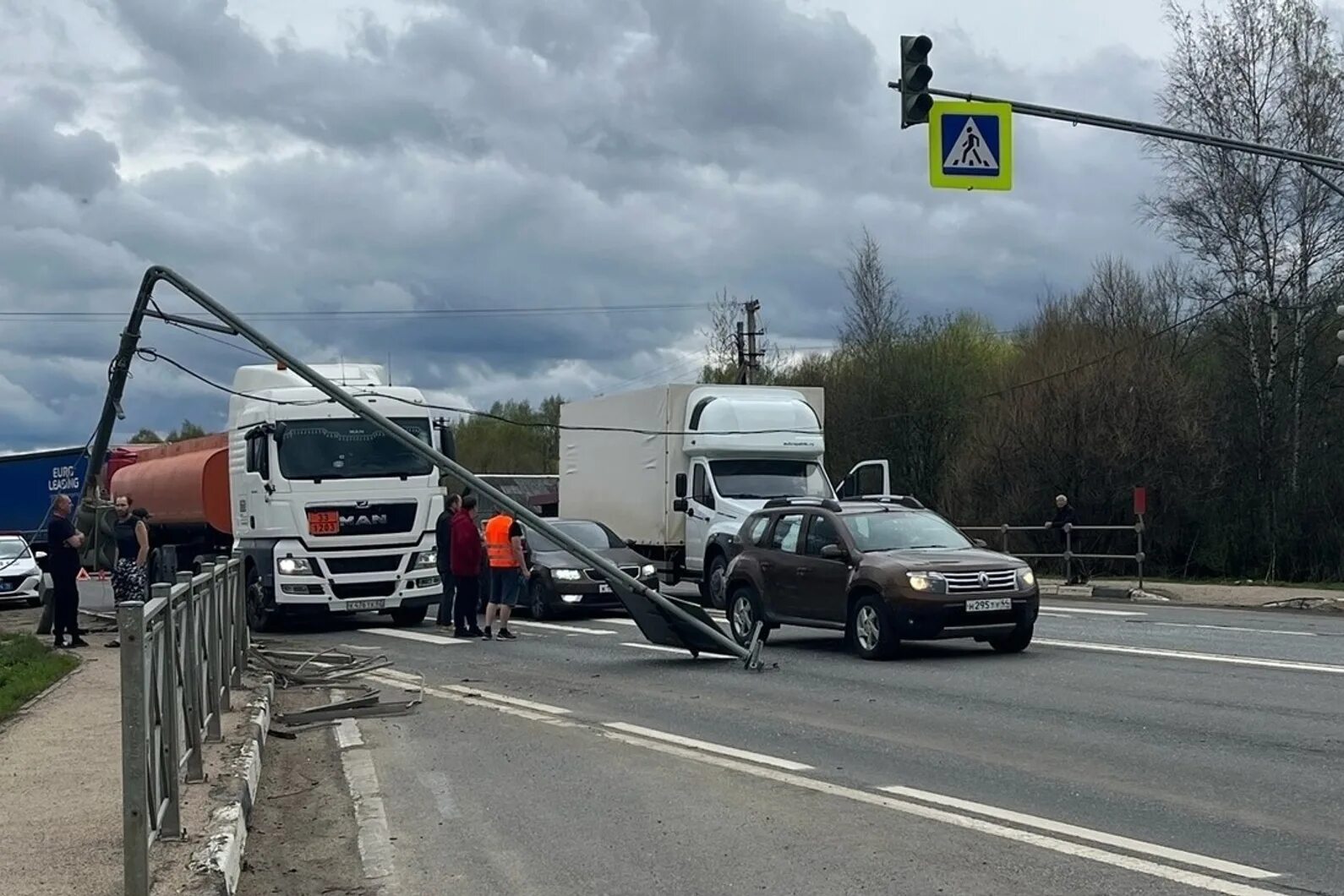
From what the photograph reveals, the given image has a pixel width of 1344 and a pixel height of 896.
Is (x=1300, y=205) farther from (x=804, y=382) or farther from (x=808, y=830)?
(x=808, y=830)

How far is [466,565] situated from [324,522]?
249 centimetres

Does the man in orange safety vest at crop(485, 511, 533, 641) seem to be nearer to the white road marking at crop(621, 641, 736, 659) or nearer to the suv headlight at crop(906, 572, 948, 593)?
the white road marking at crop(621, 641, 736, 659)

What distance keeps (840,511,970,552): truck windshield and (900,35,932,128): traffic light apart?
4.15m

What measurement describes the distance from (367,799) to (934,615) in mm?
7382

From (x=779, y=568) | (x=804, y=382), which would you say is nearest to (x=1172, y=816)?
(x=779, y=568)

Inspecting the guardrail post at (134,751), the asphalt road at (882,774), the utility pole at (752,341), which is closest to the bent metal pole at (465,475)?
the asphalt road at (882,774)

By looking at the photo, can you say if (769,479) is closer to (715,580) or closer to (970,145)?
(715,580)

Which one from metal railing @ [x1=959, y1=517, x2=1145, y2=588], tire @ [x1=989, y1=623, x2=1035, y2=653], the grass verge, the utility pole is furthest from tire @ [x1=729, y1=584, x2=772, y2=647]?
the utility pole

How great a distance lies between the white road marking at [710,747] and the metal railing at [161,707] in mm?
3084

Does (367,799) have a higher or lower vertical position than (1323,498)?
lower

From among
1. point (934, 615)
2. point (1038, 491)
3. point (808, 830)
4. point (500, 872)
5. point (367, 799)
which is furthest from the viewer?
point (1038, 491)

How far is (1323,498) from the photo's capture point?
35406 mm

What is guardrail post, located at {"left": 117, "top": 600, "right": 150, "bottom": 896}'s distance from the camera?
5984 millimetres

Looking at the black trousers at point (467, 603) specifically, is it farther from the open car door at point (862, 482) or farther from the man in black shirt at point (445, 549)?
the open car door at point (862, 482)
